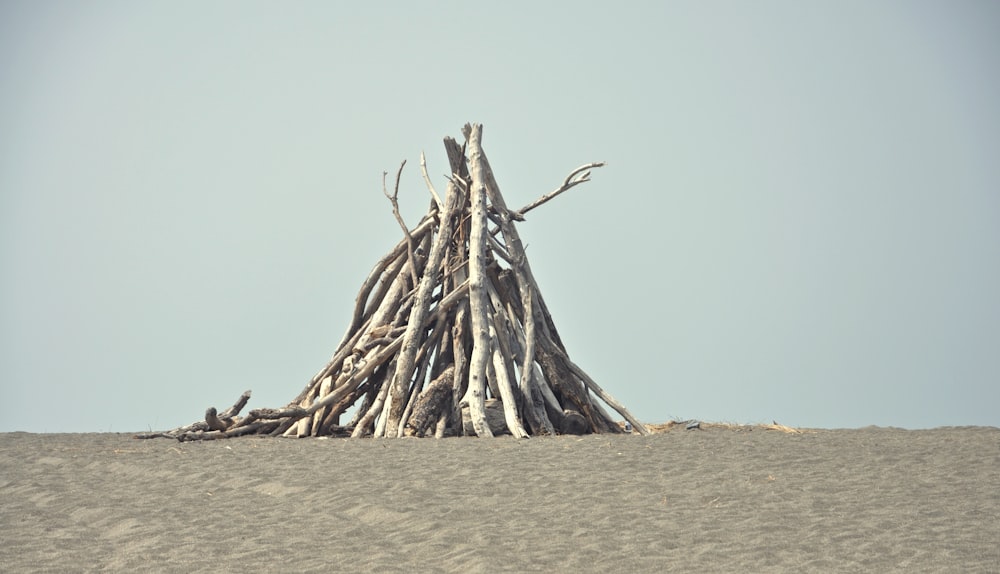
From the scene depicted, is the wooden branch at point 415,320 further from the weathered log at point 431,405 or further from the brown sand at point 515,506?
the brown sand at point 515,506

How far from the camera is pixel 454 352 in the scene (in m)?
14.8

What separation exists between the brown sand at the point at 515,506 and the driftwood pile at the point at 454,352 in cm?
102

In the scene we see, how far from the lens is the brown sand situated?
27.3 ft

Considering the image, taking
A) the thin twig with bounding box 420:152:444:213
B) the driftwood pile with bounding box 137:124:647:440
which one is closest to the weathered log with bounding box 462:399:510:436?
the driftwood pile with bounding box 137:124:647:440

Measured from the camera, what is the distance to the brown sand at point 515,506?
8320 millimetres

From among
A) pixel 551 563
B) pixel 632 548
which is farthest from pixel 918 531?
pixel 551 563

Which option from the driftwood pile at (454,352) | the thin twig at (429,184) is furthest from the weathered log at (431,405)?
the thin twig at (429,184)

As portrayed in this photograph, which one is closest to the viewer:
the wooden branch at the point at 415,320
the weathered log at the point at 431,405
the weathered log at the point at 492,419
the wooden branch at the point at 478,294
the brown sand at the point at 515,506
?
the brown sand at the point at 515,506

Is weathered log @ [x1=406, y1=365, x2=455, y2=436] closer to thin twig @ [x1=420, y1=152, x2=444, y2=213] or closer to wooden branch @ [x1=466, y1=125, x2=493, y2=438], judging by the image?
wooden branch @ [x1=466, y1=125, x2=493, y2=438]

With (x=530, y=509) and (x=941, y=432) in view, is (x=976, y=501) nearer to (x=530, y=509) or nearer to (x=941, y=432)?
(x=530, y=509)

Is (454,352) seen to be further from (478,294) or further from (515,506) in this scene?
(515,506)

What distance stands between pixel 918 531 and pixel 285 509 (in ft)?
17.7

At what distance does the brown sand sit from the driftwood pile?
1021 millimetres

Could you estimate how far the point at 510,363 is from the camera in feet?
49.4
